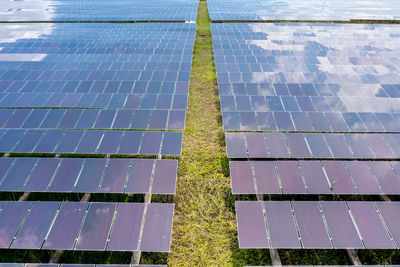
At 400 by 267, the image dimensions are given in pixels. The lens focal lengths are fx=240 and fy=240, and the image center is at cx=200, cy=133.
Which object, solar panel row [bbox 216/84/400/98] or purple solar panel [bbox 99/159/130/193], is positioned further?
solar panel row [bbox 216/84/400/98]

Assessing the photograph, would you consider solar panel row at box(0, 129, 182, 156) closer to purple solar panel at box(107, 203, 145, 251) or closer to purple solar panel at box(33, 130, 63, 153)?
purple solar panel at box(33, 130, 63, 153)

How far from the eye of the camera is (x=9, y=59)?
20875 millimetres

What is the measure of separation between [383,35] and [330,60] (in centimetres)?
1407

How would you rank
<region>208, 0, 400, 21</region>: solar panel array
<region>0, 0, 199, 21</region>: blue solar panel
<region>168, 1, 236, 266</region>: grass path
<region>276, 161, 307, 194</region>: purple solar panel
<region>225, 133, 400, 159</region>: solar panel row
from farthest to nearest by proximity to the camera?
1. <region>0, 0, 199, 21</region>: blue solar panel
2. <region>208, 0, 400, 21</region>: solar panel array
3. <region>225, 133, 400, 159</region>: solar panel row
4. <region>276, 161, 307, 194</region>: purple solar panel
5. <region>168, 1, 236, 266</region>: grass path

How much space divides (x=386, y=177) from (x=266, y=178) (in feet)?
16.8

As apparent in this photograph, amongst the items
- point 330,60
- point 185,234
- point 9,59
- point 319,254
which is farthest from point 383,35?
point 9,59

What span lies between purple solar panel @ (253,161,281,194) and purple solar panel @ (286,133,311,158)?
162 cm

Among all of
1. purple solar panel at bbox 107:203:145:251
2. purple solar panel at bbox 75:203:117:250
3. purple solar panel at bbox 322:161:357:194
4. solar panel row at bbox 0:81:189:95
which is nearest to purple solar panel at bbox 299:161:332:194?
purple solar panel at bbox 322:161:357:194

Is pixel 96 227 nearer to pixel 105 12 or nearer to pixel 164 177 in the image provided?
pixel 164 177

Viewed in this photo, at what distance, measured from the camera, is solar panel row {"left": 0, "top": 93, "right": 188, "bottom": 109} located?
1470 centimetres

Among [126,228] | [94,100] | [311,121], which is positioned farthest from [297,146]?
[94,100]

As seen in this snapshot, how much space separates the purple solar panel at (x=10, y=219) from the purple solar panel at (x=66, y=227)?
1306 millimetres

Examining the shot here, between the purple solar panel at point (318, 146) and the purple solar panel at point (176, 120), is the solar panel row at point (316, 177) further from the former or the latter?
the purple solar panel at point (176, 120)

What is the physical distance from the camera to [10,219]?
871 centimetres
